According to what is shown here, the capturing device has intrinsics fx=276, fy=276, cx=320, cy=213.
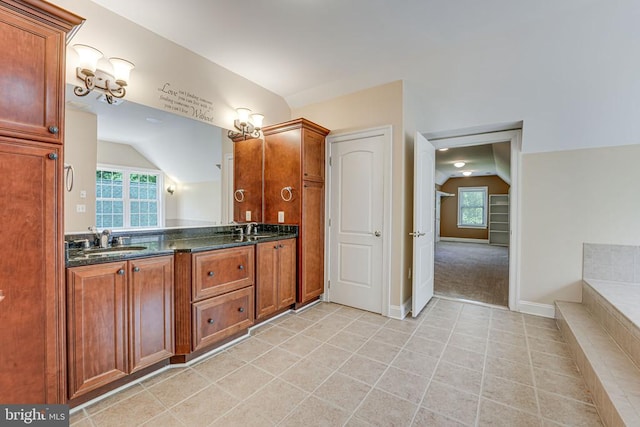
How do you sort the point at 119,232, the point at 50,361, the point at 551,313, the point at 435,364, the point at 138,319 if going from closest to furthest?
the point at 50,361 → the point at 138,319 → the point at 435,364 → the point at 119,232 → the point at 551,313

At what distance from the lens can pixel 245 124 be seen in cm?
308

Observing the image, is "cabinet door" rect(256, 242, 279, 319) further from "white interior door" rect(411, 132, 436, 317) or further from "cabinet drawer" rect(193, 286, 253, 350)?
"white interior door" rect(411, 132, 436, 317)

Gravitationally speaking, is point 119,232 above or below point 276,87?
below

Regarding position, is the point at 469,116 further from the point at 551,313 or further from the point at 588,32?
the point at 551,313

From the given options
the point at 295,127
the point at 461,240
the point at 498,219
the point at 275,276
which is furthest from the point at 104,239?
the point at 461,240

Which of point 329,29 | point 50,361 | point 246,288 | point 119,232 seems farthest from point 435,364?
point 329,29

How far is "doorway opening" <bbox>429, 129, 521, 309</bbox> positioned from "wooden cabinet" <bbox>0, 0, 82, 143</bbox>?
346cm

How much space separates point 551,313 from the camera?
292cm

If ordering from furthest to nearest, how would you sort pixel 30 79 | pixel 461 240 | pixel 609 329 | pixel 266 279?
pixel 461 240 < pixel 266 279 < pixel 609 329 < pixel 30 79

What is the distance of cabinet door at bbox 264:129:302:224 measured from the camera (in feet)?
10.2

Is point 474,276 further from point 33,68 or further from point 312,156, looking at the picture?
point 33,68

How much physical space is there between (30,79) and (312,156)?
7.53 feet

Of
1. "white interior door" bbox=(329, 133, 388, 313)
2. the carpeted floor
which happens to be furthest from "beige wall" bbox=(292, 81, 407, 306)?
the carpeted floor

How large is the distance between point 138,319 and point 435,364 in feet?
6.98
